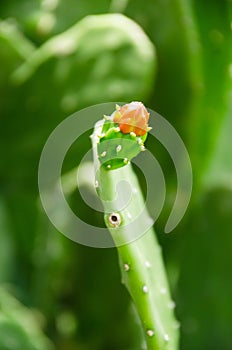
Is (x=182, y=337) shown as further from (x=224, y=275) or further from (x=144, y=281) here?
(x=144, y=281)

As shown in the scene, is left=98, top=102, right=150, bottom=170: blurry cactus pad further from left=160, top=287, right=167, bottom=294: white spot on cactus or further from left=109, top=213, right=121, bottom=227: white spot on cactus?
left=160, top=287, right=167, bottom=294: white spot on cactus

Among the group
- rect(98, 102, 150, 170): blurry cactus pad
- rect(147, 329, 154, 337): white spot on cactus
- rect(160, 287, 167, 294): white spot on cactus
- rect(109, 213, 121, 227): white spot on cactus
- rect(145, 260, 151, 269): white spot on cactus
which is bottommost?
rect(147, 329, 154, 337): white spot on cactus

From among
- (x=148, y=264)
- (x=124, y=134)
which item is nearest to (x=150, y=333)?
(x=148, y=264)

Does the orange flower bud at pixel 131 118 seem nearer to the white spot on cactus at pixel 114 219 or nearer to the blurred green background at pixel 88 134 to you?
the white spot on cactus at pixel 114 219

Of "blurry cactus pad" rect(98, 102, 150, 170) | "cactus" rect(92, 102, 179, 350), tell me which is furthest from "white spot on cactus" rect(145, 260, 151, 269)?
"blurry cactus pad" rect(98, 102, 150, 170)

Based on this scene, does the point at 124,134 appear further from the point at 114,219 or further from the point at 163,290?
the point at 163,290

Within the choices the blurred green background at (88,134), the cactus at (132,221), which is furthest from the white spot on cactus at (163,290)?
the blurred green background at (88,134)

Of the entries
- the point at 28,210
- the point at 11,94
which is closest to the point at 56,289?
the point at 28,210
